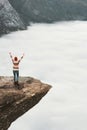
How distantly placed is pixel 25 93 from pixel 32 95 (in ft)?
3.10

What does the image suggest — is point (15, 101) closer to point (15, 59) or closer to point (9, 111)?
point (9, 111)

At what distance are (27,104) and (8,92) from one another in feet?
10.3

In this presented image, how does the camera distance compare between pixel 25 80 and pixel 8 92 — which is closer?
pixel 8 92

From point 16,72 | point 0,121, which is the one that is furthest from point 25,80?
point 0,121

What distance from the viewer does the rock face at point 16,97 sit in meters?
51.9

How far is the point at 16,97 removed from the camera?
5203 centimetres

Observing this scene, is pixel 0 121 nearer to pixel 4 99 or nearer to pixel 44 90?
pixel 4 99

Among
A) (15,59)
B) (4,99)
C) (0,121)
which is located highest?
(15,59)

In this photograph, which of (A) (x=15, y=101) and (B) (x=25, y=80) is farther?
(B) (x=25, y=80)

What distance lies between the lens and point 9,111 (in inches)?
2072

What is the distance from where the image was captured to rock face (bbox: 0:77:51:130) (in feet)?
170

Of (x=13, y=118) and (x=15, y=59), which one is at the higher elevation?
(x=15, y=59)

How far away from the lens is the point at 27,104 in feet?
175

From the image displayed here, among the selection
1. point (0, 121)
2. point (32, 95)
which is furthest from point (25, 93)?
point (0, 121)
